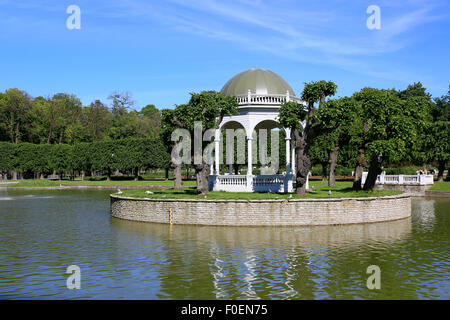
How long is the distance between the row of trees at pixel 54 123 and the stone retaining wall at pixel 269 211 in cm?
7240

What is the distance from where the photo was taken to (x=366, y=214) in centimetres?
3145

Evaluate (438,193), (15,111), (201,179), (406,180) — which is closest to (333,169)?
(406,180)

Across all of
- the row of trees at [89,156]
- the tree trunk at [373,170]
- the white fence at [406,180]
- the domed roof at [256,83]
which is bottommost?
the white fence at [406,180]

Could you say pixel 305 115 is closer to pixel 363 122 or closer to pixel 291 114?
pixel 291 114

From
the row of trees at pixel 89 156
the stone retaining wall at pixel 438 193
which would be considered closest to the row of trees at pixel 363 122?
the stone retaining wall at pixel 438 193

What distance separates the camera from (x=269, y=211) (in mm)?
29750

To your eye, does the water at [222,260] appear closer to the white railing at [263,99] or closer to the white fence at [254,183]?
the white fence at [254,183]

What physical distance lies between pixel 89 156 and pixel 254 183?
61.7 metres

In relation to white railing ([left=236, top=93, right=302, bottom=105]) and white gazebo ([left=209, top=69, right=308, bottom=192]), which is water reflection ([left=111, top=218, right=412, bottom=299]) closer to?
white gazebo ([left=209, top=69, right=308, bottom=192])

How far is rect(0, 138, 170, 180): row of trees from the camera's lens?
290ft

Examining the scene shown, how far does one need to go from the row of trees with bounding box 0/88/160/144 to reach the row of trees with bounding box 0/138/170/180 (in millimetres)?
9518

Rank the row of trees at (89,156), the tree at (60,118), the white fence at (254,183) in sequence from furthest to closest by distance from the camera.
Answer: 1. the tree at (60,118)
2. the row of trees at (89,156)
3. the white fence at (254,183)

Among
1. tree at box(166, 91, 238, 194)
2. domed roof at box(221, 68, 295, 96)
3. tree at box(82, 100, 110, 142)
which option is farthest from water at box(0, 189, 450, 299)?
tree at box(82, 100, 110, 142)

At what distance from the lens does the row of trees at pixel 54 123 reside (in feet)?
342
